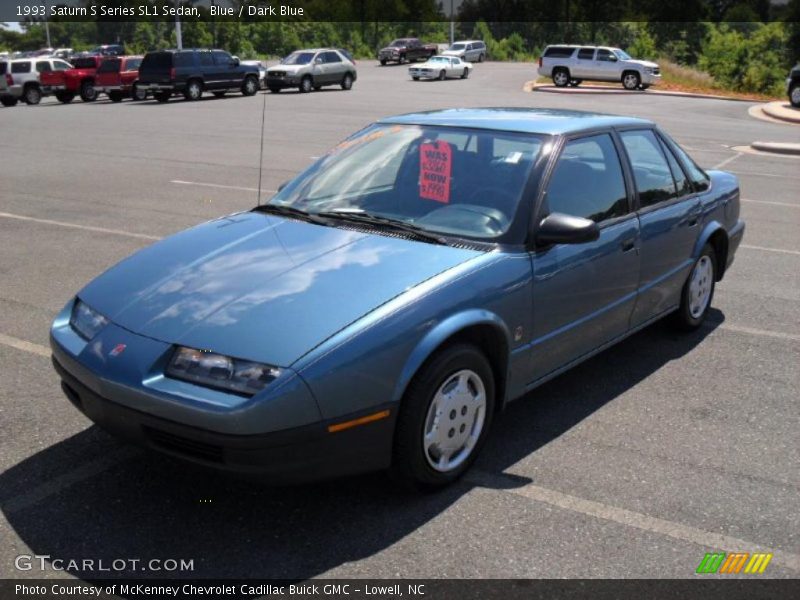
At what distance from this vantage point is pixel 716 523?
3.69 metres

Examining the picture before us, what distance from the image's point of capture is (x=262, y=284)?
378cm

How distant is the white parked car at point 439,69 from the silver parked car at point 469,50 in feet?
39.8

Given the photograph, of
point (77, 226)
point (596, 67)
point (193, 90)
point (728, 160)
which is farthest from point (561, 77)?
point (77, 226)

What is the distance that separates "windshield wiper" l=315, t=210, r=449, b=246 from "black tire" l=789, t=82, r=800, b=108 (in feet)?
97.1

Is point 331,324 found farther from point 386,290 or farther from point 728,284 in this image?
point 728,284

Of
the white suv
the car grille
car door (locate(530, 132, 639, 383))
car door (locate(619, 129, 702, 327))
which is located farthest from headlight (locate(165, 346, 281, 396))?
the white suv

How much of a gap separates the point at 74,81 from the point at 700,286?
3371 cm

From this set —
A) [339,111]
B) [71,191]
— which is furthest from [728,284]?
[339,111]

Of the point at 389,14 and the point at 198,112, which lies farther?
the point at 389,14

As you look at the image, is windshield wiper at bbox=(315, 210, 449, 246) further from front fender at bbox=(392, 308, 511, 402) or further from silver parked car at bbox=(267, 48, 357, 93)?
silver parked car at bbox=(267, 48, 357, 93)

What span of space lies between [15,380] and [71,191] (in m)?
7.93

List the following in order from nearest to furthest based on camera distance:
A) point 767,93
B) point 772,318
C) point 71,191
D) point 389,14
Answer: point 772,318
point 71,191
point 767,93
point 389,14

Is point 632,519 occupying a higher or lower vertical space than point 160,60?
lower

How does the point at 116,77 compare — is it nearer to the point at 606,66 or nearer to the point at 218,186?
the point at 606,66
